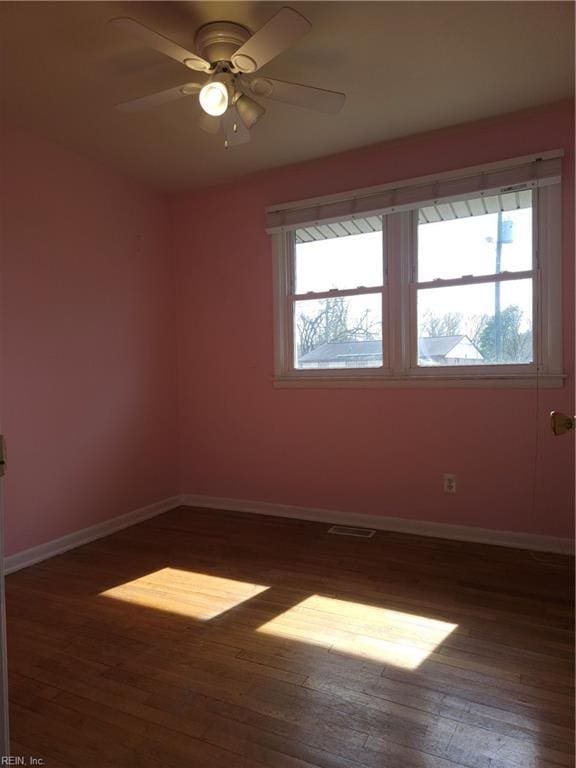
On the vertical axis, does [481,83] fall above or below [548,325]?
above

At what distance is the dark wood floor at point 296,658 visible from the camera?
1.45m

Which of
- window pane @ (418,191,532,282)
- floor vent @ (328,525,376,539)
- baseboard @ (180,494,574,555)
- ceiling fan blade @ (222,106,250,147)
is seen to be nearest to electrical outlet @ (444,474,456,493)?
baseboard @ (180,494,574,555)

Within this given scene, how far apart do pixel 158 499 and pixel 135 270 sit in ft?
6.15

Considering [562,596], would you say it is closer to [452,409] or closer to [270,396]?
[452,409]

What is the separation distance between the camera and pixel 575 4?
2.01m

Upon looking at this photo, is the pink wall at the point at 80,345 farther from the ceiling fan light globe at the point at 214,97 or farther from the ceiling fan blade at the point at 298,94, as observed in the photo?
the ceiling fan blade at the point at 298,94

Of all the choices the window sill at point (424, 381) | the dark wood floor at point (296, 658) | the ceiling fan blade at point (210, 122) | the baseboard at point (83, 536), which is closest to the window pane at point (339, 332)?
the window sill at point (424, 381)

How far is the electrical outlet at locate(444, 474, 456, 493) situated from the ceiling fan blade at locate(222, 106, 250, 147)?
7.88ft

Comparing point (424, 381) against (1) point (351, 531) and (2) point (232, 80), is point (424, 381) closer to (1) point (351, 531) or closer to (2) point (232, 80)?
(1) point (351, 531)

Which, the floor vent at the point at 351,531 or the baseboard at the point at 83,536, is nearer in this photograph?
the baseboard at the point at 83,536

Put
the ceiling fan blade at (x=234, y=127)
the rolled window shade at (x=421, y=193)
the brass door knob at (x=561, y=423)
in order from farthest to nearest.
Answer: the rolled window shade at (x=421, y=193) → the ceiling fan blade at (x=234, y=127) → the brass door knob at (x=561, y=423)

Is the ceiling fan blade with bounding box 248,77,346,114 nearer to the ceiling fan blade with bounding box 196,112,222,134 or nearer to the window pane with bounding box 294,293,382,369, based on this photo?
the ceiling fan blade with bounding box 196,112,222,134

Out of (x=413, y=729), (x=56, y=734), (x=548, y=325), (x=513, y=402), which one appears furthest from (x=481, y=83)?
(x=56, y=734)

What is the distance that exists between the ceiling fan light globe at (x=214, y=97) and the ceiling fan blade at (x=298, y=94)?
0.60ft
